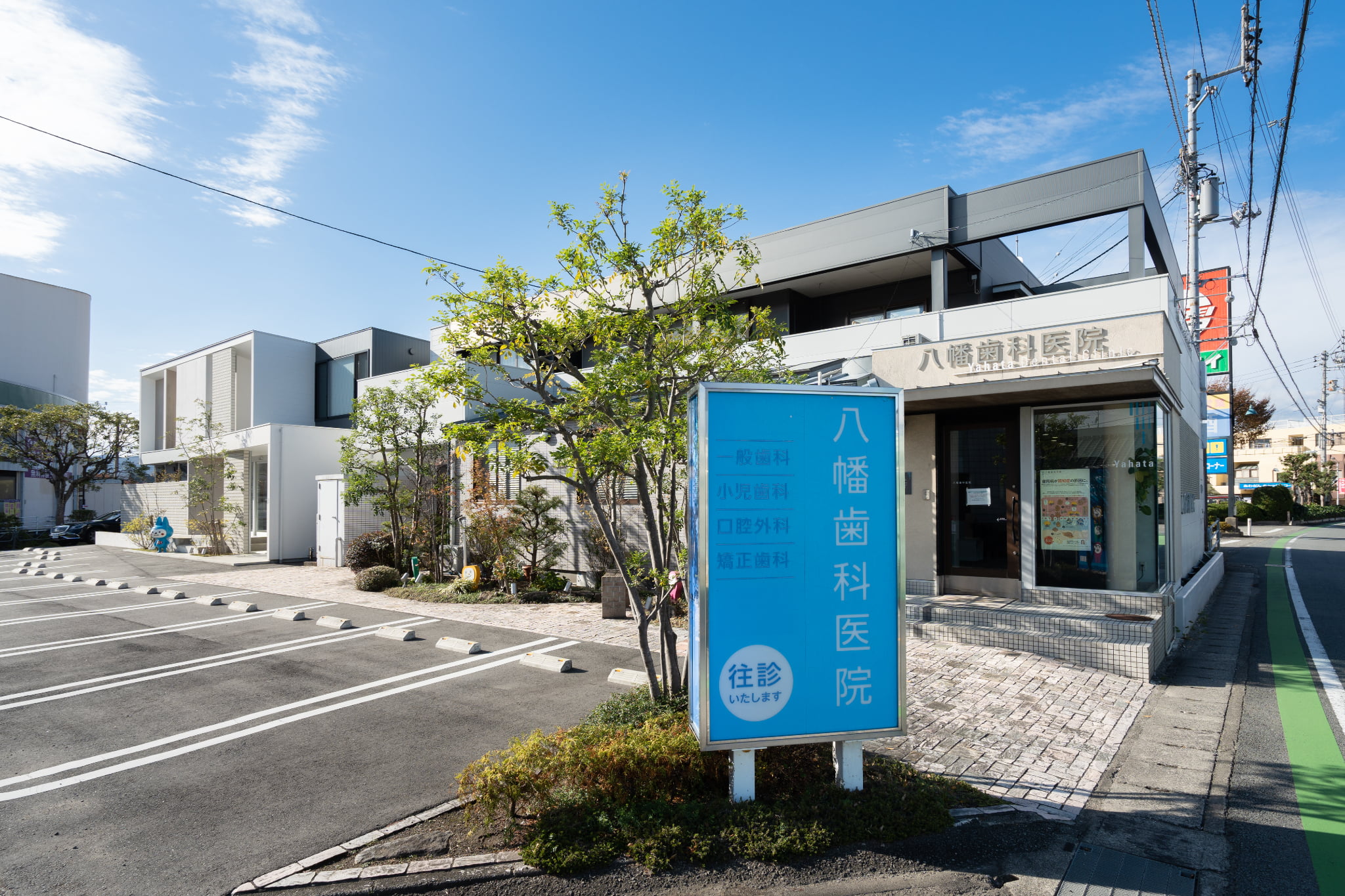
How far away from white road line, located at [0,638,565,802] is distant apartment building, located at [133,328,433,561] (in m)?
16.2

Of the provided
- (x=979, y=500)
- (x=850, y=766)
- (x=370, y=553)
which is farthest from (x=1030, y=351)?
(x=370, y=553)

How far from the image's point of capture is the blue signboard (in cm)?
408

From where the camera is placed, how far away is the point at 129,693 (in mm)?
7059

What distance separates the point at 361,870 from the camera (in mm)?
3611

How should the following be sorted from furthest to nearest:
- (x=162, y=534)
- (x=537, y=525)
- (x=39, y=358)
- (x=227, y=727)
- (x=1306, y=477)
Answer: (x=1306, y=477)
(x=39, y=358)
(x=162, y=534)
(x=537, y=525)
(x=227, y=727)

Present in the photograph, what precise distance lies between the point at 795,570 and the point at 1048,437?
700cm

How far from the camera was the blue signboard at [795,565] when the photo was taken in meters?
4.08

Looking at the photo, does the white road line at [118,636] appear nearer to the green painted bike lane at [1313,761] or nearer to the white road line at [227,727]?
the white road line at [227,727]

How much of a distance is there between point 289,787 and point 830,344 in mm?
13061

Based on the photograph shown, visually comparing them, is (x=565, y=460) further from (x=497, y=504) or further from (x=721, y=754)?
(x=497, y=504)

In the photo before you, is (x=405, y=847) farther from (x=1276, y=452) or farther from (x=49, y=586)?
(x=1276, y=452)

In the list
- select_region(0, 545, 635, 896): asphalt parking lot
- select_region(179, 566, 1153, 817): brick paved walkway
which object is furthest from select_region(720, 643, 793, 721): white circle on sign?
select_region(0, 545, 635, 896): asphalt parking lot

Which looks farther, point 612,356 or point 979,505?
point 979,505

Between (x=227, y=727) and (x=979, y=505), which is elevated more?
(x=979, y=505)
